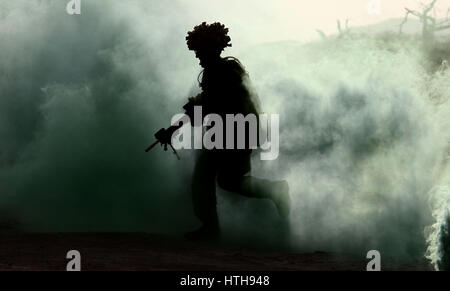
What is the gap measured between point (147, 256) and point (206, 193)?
1318 mm

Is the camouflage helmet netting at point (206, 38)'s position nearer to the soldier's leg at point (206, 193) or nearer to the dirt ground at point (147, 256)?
the soldier's leg at point (206, 193)

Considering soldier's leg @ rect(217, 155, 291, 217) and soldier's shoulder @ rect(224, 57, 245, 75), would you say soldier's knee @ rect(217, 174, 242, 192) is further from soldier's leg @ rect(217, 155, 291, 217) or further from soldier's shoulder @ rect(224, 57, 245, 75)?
soldier's shoulder @ rect(224, 57, 245, 75)

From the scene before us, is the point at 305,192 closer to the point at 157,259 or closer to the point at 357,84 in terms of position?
the point at 357,84

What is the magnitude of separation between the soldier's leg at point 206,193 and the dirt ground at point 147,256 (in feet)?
0.98

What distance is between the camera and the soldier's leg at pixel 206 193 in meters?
7.28

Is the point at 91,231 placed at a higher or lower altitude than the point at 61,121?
lower

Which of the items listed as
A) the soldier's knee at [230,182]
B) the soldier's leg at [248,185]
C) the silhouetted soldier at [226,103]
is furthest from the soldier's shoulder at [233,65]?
the soldier's knee at [230,182]

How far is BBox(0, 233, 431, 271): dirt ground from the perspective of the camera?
5652 millimetres

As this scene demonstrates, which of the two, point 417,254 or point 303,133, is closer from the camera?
point 417,254

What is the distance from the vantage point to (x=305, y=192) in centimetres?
775

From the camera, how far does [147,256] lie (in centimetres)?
615

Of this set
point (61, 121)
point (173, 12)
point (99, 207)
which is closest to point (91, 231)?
point (99, 207)

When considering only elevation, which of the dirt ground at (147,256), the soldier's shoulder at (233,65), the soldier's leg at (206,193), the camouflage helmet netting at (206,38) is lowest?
the dirt ground at (147,256)

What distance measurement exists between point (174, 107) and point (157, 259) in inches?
133
